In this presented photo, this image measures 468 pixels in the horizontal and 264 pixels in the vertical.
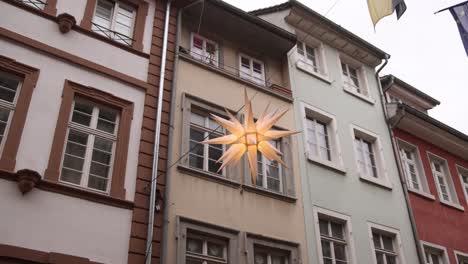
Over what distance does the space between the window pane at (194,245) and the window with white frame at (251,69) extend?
5.03m

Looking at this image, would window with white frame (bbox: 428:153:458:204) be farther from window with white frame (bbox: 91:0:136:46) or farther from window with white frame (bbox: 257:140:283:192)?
window with white frame (bbox: 91:0:136:46)

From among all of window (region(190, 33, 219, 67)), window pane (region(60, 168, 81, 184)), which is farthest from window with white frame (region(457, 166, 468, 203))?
window pane (region(60, 168, 81, 184))

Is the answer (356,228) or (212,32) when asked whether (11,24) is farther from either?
(356,228)

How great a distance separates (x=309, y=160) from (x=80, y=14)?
614cm

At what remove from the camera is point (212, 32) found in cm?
1330

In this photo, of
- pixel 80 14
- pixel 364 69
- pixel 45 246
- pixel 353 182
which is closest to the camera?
pixel 45 246

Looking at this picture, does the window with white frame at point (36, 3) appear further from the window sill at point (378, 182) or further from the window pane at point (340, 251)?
the window sill at point (378, 182)

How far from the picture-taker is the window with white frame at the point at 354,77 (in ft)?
52.5

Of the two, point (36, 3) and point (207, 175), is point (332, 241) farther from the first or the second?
point (36, 3)

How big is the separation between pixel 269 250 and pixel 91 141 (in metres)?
4.13

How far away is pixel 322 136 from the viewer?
45.3 feet

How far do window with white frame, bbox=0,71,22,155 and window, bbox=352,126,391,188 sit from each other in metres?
8.71

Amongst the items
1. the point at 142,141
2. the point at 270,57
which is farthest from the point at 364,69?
the point at 142,141

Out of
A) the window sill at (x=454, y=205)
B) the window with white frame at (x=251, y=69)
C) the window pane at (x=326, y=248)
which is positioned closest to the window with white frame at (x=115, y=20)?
the window with white frame at (x=251, y=69)
